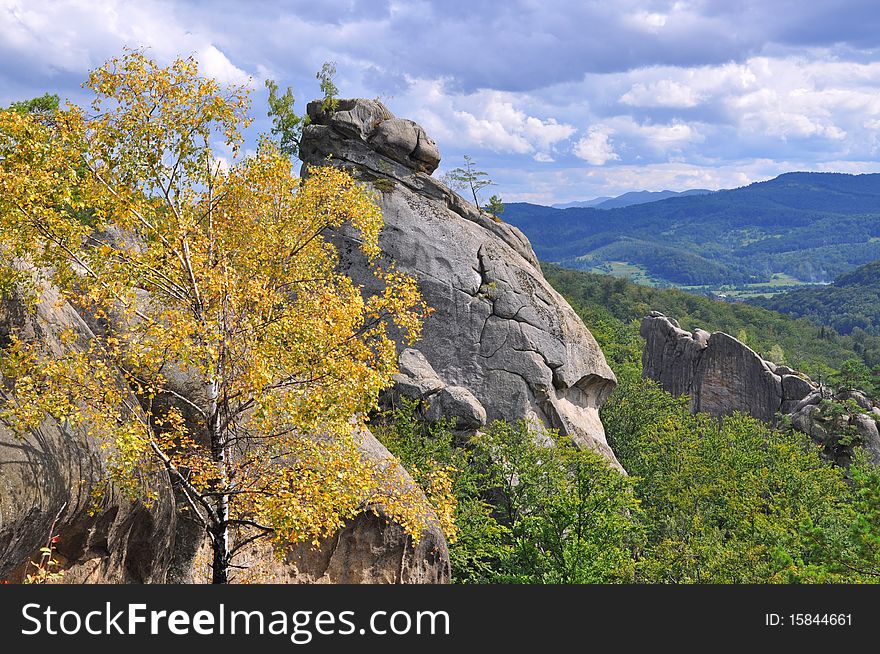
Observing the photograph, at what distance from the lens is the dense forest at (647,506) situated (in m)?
25.5

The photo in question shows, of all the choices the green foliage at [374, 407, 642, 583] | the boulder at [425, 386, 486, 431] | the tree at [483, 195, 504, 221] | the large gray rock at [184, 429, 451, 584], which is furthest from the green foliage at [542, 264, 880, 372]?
the large gray rock at [184, 429, 451, 584]

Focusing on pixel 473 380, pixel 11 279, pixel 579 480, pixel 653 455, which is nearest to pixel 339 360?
pixel 11 279

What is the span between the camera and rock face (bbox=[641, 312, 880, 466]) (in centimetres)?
6253

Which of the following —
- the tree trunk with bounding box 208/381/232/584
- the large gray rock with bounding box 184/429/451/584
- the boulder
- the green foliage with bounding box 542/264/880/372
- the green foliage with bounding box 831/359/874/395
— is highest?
the green foliage with bounding box 542/264/880/372

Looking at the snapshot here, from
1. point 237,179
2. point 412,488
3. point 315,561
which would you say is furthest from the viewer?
point 315,561

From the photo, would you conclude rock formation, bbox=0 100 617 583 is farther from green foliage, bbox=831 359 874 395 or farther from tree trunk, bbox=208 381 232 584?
green foliage, bbox=831 359 874 395

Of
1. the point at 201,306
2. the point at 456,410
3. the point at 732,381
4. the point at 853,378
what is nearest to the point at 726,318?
the point at 732,381

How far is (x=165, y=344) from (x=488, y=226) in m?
32.9

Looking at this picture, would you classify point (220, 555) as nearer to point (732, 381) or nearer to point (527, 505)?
point (527, 505)

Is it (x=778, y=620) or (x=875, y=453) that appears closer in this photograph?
(x=778, y=620)

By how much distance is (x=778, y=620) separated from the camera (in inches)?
511

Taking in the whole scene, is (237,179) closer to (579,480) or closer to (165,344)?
(165,344)

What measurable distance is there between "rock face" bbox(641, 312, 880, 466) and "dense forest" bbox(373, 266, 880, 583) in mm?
11173

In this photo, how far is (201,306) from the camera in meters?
14.8
